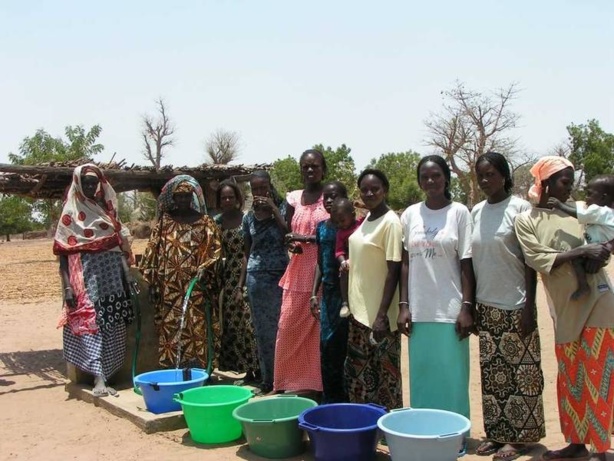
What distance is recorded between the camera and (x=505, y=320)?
3.51 metres

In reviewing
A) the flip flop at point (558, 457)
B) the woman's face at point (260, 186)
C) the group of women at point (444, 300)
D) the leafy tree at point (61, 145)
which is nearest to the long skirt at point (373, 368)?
the group of women at point (444, 300)

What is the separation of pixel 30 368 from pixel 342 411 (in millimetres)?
4359

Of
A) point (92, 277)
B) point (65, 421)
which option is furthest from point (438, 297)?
point (92, 277)

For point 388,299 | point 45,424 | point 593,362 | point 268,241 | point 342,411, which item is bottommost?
point 45,424

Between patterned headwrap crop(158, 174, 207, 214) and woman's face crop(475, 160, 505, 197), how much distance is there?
253 centimetres

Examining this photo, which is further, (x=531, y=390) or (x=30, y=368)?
(x=30, y=368)

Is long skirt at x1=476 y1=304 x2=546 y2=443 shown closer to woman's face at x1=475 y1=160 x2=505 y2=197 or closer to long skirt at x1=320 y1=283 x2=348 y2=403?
woman's face at x1=475 y1=160 x2=505 y2=197

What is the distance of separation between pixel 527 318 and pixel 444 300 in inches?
17.2

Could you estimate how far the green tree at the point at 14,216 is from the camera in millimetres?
40737

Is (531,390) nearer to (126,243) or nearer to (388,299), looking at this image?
(388,299)

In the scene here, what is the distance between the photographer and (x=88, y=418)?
498cm

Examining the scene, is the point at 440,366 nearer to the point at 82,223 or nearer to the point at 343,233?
the point at 343,233

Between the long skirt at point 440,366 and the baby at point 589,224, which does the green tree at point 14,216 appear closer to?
Result: the long skirt at point 440,366

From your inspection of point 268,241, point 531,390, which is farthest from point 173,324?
point 531,390
